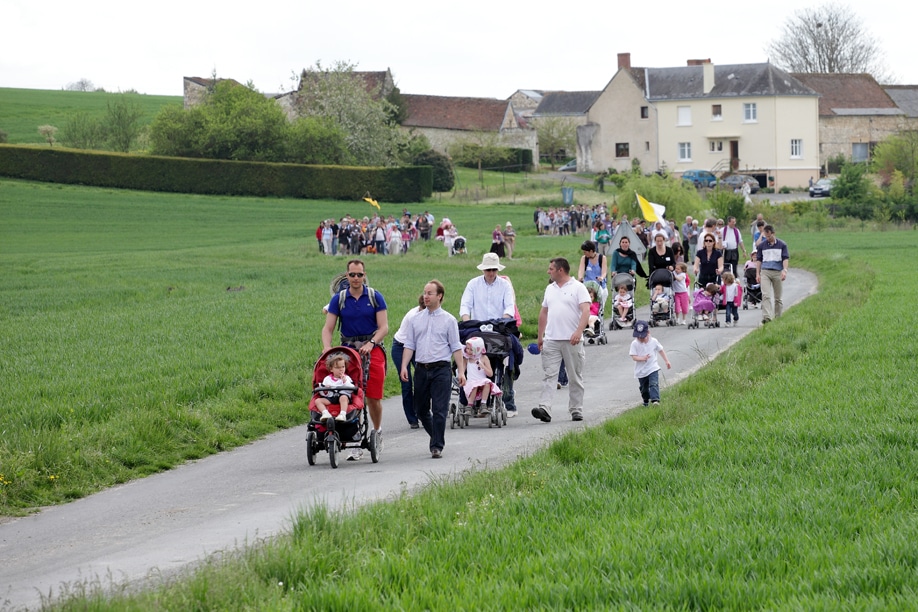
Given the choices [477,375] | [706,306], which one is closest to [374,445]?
[477,375]

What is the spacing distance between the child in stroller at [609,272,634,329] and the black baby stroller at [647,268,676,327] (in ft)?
2.47

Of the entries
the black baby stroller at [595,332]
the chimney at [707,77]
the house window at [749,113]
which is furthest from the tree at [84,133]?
the black baby stroller at [595,332]

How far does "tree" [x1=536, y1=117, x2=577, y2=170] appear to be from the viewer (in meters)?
114

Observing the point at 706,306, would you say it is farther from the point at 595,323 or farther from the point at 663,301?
the point at 595,323

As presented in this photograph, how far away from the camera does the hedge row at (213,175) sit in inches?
3196

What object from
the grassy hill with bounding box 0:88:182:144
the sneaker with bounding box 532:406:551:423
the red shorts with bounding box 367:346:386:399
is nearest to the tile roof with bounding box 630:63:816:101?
the grassy hill with bounding box 0:88:182:144

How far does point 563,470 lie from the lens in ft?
29.6

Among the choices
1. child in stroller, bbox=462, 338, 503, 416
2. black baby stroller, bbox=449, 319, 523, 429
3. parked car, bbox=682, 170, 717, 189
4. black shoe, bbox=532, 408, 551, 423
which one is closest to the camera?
black shoe, bbox=532, 408, 551, 423

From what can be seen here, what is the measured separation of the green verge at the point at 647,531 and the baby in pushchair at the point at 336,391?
85.6 inches

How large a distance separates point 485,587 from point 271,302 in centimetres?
2057

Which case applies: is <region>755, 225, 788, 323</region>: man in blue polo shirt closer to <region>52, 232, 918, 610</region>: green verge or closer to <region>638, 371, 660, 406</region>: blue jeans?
<region>638, 371, 660, 406</region>: blue jeans

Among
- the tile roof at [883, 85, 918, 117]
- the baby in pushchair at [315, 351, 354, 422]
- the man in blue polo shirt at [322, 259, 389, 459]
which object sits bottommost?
the baby in pushchair at [315, 351, 354, 422]

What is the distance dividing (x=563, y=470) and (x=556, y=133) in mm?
107320

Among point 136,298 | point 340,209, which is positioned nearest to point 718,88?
point 340,209
